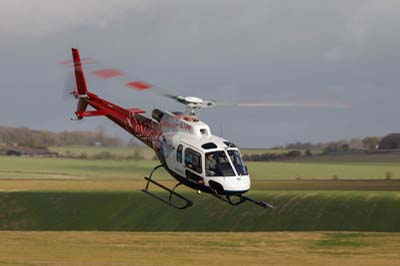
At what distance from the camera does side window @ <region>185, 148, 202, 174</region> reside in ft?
138

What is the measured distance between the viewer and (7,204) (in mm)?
84062

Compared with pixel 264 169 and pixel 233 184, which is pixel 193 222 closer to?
pixel 233 184

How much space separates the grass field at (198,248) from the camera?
172ft

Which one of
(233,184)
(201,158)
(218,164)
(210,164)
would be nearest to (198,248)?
(201,158)

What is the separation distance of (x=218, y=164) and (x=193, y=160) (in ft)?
4.12

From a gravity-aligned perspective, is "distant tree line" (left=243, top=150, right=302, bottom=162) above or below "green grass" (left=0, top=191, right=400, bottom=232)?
above

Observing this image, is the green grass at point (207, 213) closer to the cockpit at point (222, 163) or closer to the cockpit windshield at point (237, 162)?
the cockpit windshield at point (237, 162)

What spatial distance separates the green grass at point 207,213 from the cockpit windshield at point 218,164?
29.9 m

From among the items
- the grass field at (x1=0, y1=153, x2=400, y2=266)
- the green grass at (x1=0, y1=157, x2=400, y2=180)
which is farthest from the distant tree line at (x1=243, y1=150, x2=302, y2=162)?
the grass field at (x1=0, y1=153, x2=400, y2=266)

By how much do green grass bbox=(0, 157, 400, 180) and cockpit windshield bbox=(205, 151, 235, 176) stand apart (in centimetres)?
5947

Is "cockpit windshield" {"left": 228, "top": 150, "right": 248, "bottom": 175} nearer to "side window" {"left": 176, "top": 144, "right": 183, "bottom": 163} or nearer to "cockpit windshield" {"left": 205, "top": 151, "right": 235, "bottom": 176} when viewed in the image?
"cockpit windshield" {"left": 205, "top": 151, "right": 235, "bottom": 176}

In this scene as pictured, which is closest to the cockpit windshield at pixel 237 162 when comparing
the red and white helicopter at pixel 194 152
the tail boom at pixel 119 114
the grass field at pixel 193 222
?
the red and white helicopter at pixel 194 152

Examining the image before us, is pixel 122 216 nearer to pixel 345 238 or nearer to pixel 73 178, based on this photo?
pixel 345 238

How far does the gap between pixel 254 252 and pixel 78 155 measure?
181 feet
